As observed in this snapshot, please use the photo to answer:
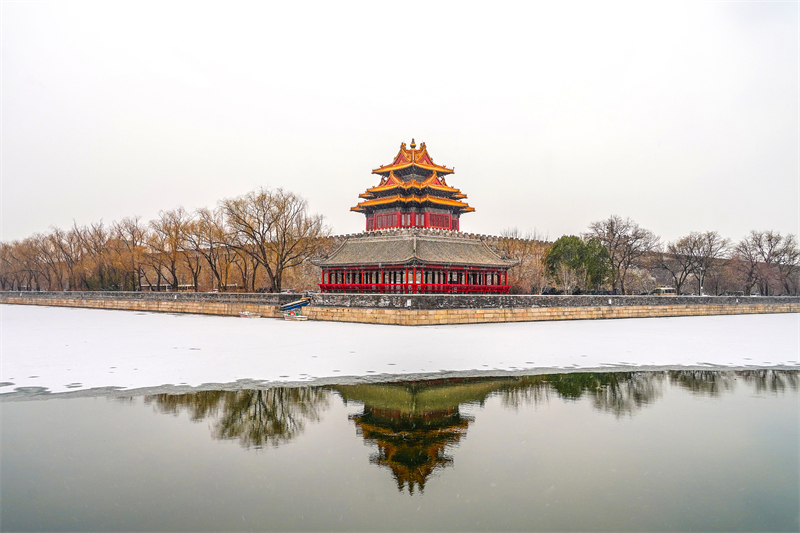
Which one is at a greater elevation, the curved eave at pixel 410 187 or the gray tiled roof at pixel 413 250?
the curved eave at pixel 410 187

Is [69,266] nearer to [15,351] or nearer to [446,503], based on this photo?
[15,351]

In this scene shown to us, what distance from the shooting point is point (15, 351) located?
19.9 meters

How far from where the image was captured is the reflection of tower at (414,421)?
27.2 feet

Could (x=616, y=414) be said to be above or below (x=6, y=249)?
below

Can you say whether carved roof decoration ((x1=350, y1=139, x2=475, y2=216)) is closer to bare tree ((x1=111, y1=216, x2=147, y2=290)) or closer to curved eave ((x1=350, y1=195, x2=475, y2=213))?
curved eave ((x1=350, y1=195, x2=475, y2=213))

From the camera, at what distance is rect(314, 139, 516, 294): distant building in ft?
Answer: 128

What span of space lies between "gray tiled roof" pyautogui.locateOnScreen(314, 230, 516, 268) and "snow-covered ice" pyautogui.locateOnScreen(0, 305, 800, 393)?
10.6m

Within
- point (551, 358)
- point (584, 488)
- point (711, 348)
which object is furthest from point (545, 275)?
point (584, 488)

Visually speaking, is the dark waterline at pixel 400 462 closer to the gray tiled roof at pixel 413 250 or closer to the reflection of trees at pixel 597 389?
the reflection of trees at pixel 597 389

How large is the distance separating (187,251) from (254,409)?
5003 cm

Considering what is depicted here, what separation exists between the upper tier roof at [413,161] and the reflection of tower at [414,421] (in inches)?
1271

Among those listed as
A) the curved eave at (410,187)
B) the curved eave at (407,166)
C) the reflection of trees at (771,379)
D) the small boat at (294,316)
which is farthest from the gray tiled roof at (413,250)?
the reflection of trees at (771,379)

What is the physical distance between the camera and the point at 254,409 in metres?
11.5

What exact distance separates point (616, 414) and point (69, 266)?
245ft
